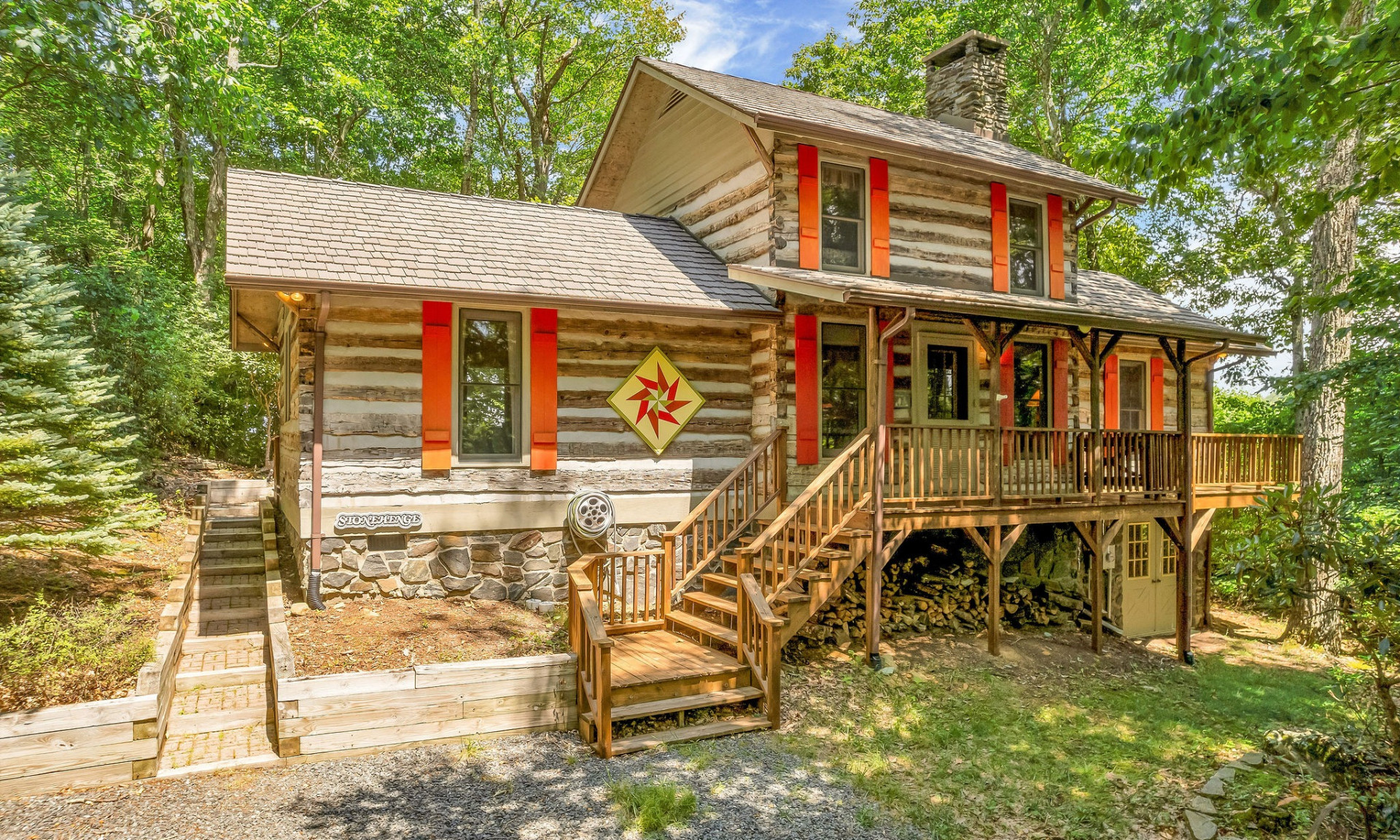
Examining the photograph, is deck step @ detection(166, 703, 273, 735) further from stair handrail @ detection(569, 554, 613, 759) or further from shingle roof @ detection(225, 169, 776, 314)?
shingle roof @ detection(225, 169, 776, 314)

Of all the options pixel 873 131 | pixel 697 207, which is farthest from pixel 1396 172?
pixel 697 207

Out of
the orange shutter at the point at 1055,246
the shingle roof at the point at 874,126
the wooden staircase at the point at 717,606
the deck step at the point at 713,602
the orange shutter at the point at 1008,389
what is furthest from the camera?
the orange shutter at the point at 1055,246

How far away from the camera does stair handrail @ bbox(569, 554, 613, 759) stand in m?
5.99

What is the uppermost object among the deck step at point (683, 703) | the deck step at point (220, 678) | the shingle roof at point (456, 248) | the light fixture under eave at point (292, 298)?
the shingle roof at point (456, 248)

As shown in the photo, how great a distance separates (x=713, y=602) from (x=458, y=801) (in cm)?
350

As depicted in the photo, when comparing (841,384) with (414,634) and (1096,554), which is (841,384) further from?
(414,634)

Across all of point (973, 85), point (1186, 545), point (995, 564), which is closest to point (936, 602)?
point (995, 564)

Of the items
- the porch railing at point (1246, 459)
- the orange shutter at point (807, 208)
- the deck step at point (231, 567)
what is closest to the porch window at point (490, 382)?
the deck step at point (231, 567)

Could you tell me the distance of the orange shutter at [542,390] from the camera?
29.5 ft

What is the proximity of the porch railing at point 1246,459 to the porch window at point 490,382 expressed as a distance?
970 cm

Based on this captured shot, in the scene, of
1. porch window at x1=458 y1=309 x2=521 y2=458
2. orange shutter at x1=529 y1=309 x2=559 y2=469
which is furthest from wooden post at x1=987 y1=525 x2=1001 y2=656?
porch window at x1=458 y1=309 x2=521 y2=458

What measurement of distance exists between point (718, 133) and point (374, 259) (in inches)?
220

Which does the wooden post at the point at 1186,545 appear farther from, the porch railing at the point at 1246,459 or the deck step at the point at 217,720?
the deck step at the point at 217,720

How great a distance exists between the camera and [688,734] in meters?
6.39
